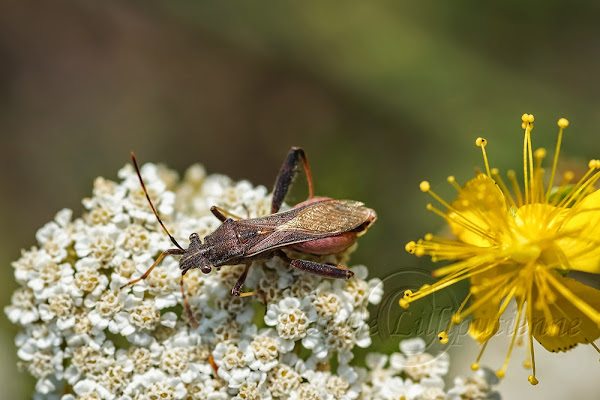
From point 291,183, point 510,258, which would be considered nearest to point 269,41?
point 291,183

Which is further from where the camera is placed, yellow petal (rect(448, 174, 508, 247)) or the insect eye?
Answer: the insect eye

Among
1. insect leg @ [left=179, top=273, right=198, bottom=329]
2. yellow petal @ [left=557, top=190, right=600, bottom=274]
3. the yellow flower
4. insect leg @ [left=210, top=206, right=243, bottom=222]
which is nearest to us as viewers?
yellow petal @ [left=557, top=190, right=600, bottom=274]

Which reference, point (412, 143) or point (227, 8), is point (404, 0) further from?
point (227, 8)

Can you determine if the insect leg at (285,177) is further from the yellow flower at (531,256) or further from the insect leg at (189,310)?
the yellow flower at (531,256)

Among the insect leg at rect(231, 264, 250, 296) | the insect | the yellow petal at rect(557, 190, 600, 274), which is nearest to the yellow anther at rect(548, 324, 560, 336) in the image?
the yellow petal at rect(557, 190, 600, 274)

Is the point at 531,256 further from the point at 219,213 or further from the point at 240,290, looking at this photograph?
the point at 219,213

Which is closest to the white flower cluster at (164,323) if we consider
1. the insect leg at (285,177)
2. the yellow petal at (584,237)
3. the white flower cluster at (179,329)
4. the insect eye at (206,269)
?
the white flower cluster at (179,329)

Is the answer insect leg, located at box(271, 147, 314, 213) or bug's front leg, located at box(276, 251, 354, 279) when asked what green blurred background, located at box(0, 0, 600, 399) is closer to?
insect leg, located at box(271, 147, 314, 213)

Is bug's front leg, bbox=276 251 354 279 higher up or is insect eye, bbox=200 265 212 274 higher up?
insect eye, bbox=200 265 212 274
